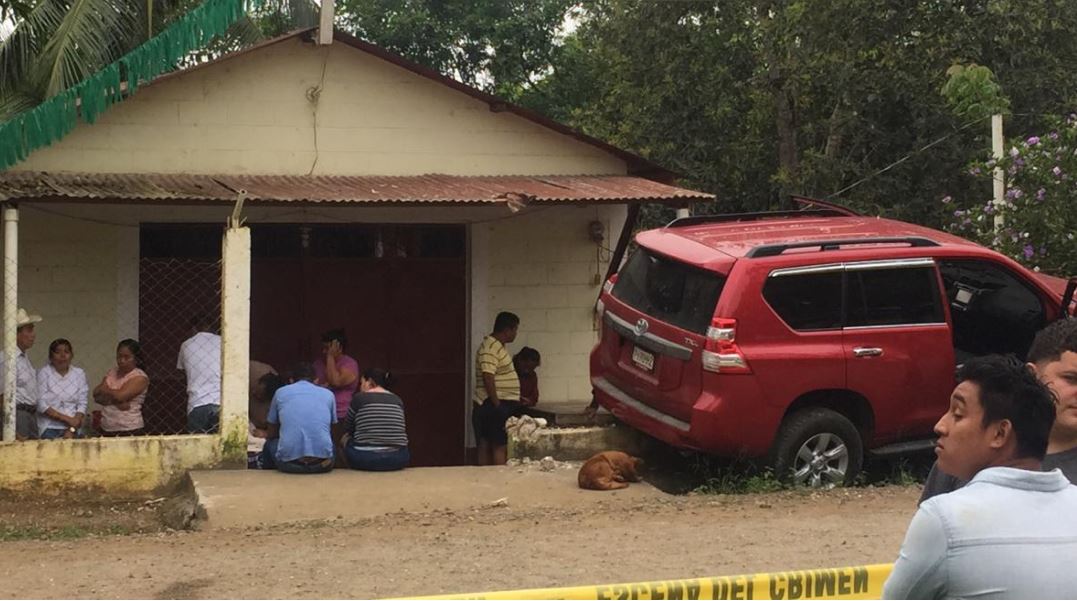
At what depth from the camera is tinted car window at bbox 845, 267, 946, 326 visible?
9.62 metres

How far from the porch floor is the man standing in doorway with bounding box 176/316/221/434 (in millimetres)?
771

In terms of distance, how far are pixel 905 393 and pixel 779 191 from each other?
8.46 metres

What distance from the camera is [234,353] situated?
10.3m

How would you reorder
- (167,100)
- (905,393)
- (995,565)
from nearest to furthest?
(995,565)
(905,393)
(167,100)

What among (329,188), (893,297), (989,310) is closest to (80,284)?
(329,188)

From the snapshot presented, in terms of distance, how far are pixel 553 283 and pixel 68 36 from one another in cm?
498

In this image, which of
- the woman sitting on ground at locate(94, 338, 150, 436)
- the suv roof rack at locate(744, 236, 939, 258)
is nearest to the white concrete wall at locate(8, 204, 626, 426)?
Result: the woman sitting on ground at locate(94, 338, 150, 436)

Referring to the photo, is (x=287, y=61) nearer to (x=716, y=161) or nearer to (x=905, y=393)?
(x=905, y=393)

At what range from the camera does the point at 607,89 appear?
2025cm

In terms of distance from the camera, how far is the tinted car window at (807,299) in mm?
9406

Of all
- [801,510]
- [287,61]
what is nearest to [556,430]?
[801,510]

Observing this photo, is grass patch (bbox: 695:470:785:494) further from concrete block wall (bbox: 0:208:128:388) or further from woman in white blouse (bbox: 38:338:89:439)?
concrete block wall (bbox: 0:208:128:388)

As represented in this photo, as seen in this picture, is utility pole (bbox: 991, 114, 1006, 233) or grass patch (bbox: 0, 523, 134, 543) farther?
utility pole (bbox: 991, 114, 1006, 233)

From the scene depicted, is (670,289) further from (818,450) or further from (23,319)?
(23,319)
